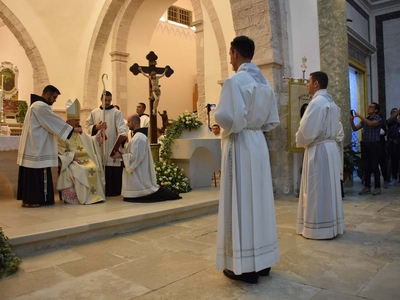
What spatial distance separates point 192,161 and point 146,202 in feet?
5.85

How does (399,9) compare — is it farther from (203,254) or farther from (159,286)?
(159,286)

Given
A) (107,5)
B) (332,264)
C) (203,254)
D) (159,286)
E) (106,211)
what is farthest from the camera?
(107,5)

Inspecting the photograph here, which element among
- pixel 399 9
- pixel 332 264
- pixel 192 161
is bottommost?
pixel 332 264

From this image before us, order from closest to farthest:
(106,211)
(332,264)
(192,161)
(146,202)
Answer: (332,264) < (106,211) < (146,202) < (192,161)

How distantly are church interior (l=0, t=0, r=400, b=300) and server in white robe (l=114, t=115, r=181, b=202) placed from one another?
292mm

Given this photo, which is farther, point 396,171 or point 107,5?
point 107,5

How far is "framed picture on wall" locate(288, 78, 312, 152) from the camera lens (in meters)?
6.70

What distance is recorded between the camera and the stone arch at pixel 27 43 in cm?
1089

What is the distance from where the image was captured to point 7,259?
3.19 meters

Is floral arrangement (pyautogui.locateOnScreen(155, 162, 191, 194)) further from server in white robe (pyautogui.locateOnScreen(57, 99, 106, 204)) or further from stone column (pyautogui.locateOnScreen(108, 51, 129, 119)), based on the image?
stone column (pyautogui.locateOnScreen(108, 51, 129, 119))

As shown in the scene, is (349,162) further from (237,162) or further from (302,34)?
(237,162)

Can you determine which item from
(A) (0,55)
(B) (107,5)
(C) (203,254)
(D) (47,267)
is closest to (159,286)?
(C) (203,254)

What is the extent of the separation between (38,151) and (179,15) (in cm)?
1223

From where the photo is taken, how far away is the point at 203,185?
24.3 ft
